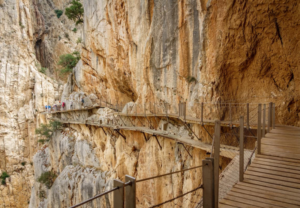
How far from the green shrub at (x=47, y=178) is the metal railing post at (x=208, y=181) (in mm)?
21055

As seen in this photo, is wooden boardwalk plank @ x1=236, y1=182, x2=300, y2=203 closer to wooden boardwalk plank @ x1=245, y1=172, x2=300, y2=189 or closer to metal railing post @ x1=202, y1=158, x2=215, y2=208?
wooden boardwalk plank @ x1=245, y1=172, x2=300, y2=189

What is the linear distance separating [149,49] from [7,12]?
33.6 m

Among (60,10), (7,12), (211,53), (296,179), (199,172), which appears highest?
(60,10)

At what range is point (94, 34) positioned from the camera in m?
20.8

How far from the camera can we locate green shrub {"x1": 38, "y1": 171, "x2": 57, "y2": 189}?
20.5m

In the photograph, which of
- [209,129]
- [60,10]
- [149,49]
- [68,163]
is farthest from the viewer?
[60,10]

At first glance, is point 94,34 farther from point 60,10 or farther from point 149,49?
point 60,10

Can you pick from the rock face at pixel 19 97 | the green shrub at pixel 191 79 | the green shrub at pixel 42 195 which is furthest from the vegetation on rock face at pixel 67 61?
the green shrub at pixel 191 79

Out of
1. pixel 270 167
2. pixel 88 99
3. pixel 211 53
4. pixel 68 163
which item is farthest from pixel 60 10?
pixel 270 167

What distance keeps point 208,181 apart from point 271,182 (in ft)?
5.13

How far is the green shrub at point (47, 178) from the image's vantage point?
67.3 ft

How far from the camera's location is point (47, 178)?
20.9m

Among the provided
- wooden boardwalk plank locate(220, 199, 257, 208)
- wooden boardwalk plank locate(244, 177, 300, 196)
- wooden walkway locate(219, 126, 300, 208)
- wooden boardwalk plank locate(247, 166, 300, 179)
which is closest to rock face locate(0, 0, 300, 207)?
wooden walkway locate(219, 126, 300, 208)

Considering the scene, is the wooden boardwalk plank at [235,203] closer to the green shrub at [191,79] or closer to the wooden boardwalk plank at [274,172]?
the wooden boardwalk plank at [274,172]
